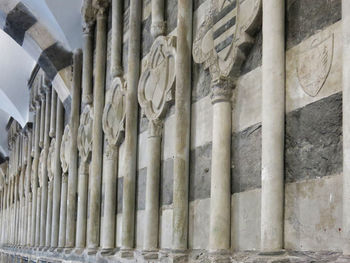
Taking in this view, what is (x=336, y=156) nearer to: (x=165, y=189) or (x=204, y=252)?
(x=204, y=252)

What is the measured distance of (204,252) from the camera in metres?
3.39

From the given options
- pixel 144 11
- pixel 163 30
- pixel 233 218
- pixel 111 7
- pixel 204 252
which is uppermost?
pixel 111 7

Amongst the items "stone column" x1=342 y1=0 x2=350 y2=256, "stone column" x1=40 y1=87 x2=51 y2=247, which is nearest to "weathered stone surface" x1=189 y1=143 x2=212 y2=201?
"stone column" x1=342 y1=0 x2=350 y2=256

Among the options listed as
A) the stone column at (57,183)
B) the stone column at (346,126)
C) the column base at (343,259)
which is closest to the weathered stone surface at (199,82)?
the stone column at (346,126)

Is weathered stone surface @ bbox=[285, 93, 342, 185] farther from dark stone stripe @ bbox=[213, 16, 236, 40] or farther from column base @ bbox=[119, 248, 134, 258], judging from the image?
column base @ bbox=[119, 248, 134, 258]

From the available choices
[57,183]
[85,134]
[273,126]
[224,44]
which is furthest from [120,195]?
[57,183]

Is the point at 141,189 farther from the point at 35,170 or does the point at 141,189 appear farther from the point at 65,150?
the point at 35,170

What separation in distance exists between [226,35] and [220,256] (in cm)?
123

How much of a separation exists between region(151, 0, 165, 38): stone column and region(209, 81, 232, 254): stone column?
4.11 ft

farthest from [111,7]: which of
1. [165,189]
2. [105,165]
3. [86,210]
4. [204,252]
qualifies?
[204,252]

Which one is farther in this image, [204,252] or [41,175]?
[41,175]

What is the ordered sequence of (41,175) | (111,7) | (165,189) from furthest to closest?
(41,175)
(111,7)
(165,189)

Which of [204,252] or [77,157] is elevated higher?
[77,157]

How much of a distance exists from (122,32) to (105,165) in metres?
1.29
